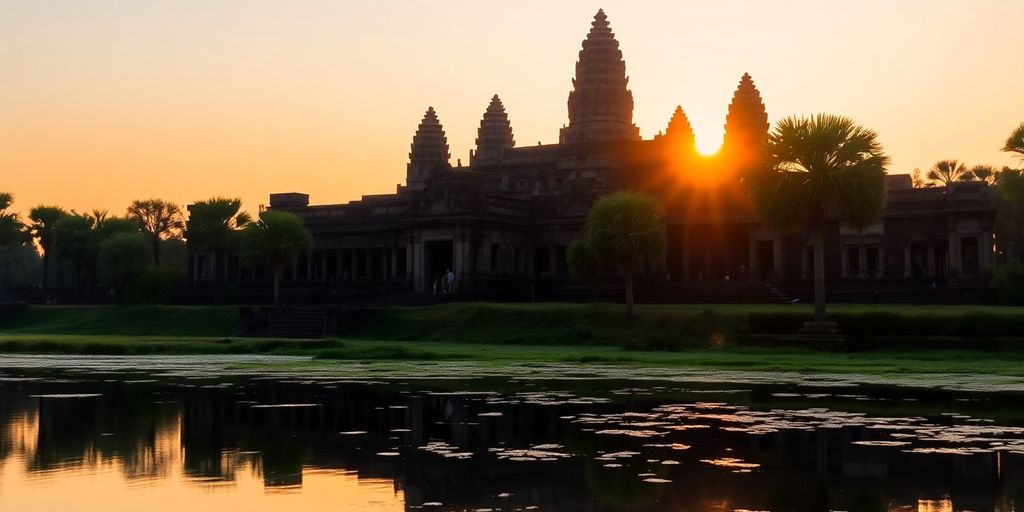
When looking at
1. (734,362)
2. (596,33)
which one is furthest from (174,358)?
(596,33)

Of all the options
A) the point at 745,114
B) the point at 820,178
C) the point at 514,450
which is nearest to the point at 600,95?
the point at 745,114

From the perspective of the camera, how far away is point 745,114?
12381 centimetres

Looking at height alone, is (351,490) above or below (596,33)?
below

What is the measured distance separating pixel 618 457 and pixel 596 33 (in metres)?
103

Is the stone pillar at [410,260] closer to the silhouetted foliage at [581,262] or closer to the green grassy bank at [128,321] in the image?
the green grassy bank at [128,321]

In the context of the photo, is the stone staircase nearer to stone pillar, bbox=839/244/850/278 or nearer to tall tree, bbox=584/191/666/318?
tall tree, bbox=584/191/666/318

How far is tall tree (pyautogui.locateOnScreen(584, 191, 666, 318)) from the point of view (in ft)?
213

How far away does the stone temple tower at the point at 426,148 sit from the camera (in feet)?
446

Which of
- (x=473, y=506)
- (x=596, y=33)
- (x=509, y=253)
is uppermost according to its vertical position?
(x=596, y=33)

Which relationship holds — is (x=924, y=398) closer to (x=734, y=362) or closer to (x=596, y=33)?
(x=734, y=362)

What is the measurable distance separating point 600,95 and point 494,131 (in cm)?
2426

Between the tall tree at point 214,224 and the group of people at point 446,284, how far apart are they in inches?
881

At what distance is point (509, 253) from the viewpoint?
8956cm

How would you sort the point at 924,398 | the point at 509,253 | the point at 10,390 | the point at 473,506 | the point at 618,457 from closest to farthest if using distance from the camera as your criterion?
the point at 473,506 → the point at 618,457 → the point at 924,398 → the point at 10,390 → the point at 509,253
